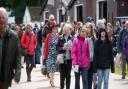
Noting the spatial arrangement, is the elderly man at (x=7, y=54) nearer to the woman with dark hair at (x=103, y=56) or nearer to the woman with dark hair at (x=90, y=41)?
the woman with dark hair at (x=103, y=56)

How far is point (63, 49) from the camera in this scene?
1502cm

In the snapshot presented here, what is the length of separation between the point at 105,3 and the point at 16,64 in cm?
2670

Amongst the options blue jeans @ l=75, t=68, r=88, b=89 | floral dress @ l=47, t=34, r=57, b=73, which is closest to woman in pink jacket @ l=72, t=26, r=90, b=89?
blue jeans @ l=75, t=68, r=88, b=89

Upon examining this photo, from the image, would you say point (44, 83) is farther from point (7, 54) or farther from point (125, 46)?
point (7, 54)

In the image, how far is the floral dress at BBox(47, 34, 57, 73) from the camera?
16.6 meters

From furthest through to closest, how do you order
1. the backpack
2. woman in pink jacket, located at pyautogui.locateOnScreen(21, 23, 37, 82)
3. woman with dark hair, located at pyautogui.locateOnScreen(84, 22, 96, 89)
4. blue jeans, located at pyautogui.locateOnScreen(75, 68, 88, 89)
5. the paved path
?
woman in pink jacket, located at pyautogui.locateOnScreen(21, 23, 37, 82)
the backpack
the paved path
woman with dark hair, located at pyautogui.locateOnScreen(84, 22, 96, 89)
blue jeans, located at pyautogui.locateOnScreen(75, 68, 88, 89)

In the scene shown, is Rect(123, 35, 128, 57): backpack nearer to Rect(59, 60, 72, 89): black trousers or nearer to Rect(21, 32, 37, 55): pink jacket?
Rect(21, 32, 37, 55): pink jacket

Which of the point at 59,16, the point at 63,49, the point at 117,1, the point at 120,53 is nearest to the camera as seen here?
the point at 63,49

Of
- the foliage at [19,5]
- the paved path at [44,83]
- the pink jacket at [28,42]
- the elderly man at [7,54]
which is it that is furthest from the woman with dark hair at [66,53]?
the foliage at [19,5]

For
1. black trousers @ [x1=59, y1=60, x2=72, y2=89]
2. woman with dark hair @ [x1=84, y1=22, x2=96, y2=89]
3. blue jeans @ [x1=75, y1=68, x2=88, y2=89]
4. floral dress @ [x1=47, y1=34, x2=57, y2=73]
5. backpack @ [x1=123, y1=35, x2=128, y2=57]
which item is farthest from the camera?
backpack @ [x1=123, y1=35, x2=128, y2=57]

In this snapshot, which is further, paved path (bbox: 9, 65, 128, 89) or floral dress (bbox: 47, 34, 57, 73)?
paved path (bbox: 9, 65, 128, 89)

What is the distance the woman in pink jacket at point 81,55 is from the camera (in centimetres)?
1366

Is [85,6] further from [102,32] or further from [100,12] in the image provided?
[102,32]

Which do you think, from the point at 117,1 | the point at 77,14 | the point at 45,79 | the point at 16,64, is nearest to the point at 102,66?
the point at 16,64
